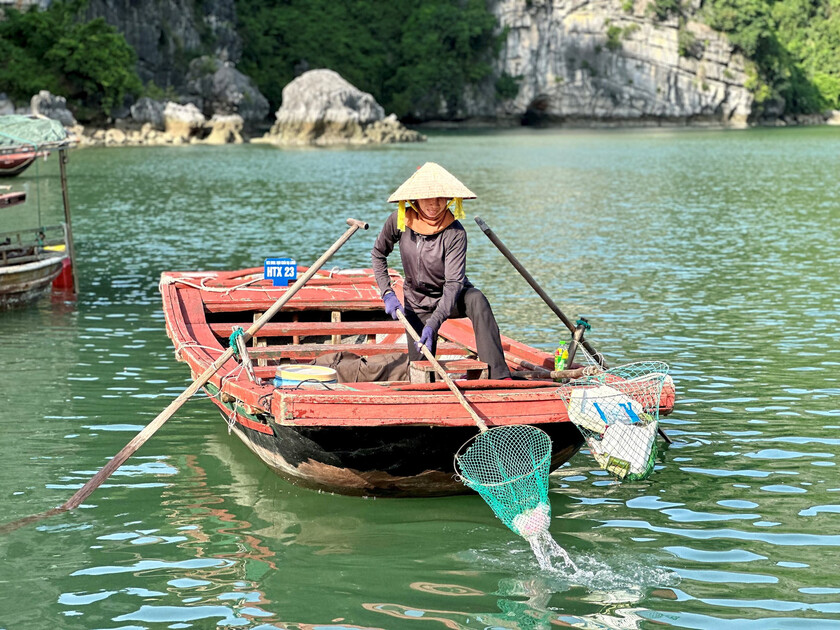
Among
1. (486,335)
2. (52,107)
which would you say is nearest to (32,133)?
(486,335)

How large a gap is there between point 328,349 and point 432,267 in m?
1.66

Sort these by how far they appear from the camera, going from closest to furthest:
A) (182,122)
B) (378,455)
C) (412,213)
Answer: (378,455) < (412,213) < (182,122)

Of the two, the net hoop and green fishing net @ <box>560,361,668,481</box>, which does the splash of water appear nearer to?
the net hoop

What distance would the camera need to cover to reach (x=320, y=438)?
24.2 feet

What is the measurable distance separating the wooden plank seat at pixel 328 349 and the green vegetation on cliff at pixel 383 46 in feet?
287

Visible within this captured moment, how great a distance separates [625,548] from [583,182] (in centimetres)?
3277

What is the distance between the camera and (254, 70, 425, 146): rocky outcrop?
7281 cm

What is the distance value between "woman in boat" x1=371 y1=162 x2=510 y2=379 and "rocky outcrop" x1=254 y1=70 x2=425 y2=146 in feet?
213

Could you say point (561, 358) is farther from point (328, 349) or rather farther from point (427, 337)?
point (328, 349)

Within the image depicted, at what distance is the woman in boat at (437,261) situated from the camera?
8.19 metres

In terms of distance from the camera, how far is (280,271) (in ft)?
41.2

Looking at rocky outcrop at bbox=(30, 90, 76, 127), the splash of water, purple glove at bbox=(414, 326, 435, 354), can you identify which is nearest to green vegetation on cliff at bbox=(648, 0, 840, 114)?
rocky outcrop at bbox=(30, 90, 76, 127)

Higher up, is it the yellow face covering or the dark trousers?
the yellow face covering

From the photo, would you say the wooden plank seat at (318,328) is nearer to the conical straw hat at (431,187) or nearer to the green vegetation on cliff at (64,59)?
the conical straw hat at (431,187)
